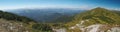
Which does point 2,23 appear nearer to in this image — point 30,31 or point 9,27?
point 9,27

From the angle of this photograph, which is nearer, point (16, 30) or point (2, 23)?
point (16, 30)

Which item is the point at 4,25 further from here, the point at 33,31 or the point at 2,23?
the point at 33,31

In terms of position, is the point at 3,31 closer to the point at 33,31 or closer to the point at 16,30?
the point at 16,30

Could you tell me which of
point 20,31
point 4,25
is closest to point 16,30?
point 20,31

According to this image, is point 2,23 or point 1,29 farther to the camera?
point 2,23

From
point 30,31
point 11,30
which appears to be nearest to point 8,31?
point 11,30

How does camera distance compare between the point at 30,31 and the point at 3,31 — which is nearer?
the point at 3,31

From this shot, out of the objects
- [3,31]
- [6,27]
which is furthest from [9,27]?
[3,31]
